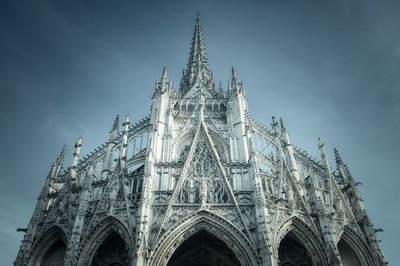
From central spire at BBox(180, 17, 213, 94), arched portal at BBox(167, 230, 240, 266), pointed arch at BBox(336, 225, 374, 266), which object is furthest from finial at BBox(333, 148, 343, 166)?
central spire at BBox(180, 17, 213, 94)

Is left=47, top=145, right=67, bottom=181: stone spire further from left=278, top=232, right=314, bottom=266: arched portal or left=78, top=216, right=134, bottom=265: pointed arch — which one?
A: left=278, top=232, right=314, bottom=266: arched portal

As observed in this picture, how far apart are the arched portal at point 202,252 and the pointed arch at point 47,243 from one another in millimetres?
6508

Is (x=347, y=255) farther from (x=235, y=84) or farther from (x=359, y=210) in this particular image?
(x=235, y=84)

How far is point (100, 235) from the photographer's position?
17797 mm

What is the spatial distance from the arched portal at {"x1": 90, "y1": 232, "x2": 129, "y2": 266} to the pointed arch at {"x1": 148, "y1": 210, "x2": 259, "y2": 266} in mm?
2992

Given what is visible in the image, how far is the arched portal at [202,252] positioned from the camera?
62.2ft

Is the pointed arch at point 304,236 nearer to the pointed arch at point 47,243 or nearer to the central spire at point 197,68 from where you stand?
the pointed arch at point 47,243

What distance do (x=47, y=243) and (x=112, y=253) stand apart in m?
3.87

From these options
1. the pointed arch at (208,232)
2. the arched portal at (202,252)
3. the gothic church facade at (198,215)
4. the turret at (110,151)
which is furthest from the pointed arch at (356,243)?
the turret at (110,151)

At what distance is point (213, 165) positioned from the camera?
2017 centimetres

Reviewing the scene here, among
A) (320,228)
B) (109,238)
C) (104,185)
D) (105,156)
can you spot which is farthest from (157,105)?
(320,228)

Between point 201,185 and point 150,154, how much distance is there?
12.8 ft

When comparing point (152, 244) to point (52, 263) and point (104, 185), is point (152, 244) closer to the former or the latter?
point (104, 185)

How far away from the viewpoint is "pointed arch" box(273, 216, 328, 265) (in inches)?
677
